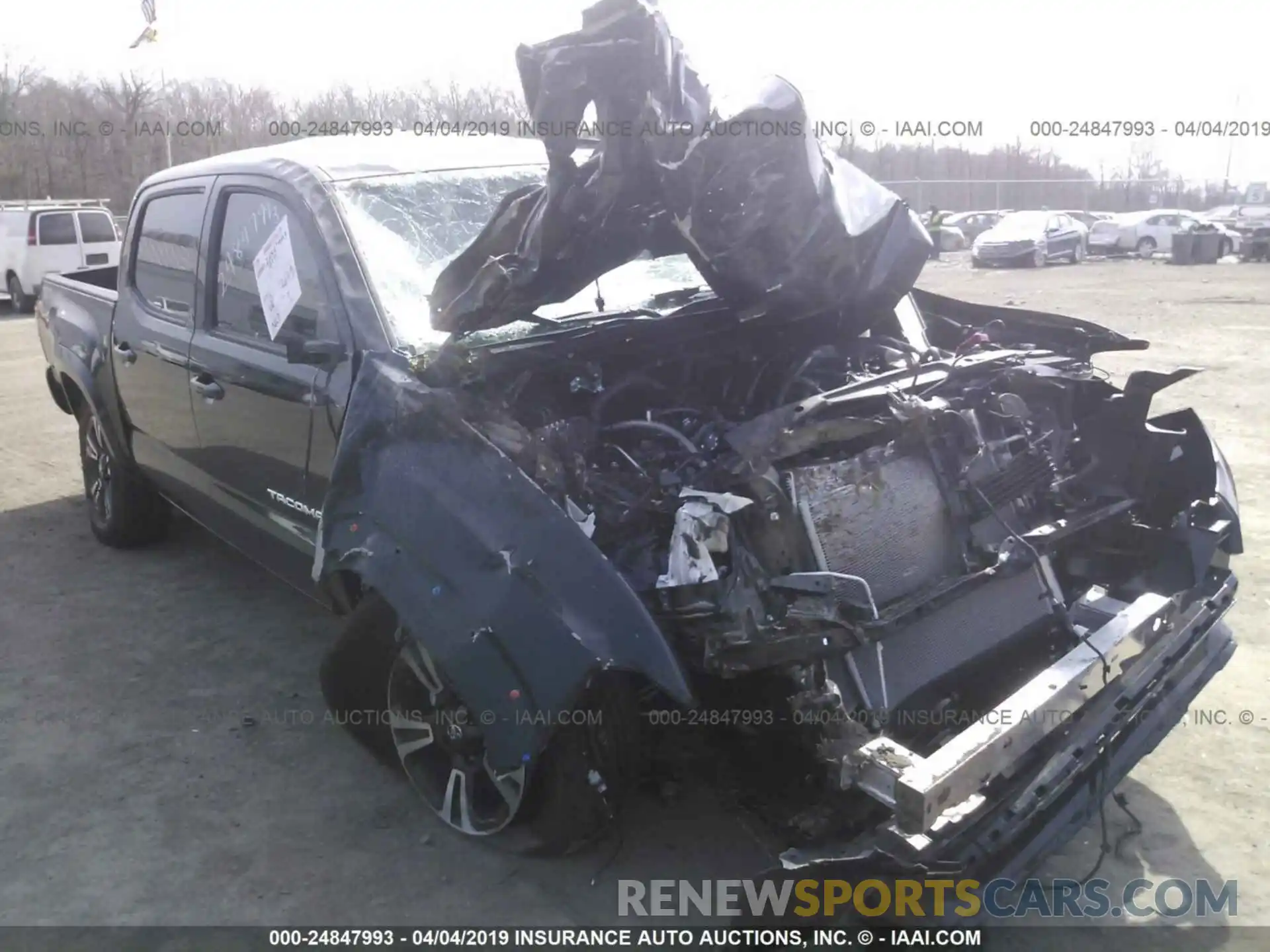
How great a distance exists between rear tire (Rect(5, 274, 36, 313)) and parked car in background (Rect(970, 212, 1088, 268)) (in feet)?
64.8

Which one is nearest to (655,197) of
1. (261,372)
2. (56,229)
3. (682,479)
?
(682,479)

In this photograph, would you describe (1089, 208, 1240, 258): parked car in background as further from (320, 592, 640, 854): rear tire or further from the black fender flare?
(320, 592, 640, 854): rear tire

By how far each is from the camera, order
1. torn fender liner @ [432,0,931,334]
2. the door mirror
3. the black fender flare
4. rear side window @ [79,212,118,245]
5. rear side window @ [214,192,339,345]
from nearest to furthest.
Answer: torn fender liner @ [432,0,931,334] < the door mirror < rear side window @ [214,192,339,345] < the black fender flare < rear side window @ [79,212,118,245]

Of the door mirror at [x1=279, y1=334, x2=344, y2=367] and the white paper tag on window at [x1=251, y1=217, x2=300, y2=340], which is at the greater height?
the white paper tag on window at [x1=251, y1=217, x2=300, y2=340]

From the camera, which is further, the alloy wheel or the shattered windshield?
the alloy wheel

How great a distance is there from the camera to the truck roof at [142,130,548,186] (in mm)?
3615

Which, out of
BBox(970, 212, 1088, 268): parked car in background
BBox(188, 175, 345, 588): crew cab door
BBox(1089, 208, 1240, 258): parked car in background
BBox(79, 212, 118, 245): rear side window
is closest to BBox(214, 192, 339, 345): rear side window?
BBox(188, 175, 345, 588): crew cab door

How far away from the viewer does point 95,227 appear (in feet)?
58.9

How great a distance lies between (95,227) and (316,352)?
1742 centimetres

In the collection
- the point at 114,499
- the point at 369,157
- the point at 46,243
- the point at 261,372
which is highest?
the point at 369,157

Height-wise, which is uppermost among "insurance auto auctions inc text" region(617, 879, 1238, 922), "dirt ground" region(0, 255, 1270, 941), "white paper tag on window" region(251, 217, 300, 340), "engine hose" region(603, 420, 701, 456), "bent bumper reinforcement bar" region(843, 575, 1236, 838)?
"white paper tag on window" region(251, 217, 300, 340)

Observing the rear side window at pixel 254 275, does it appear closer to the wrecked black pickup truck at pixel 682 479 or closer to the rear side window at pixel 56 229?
the wrecked black pickup truck at pixel 682 479

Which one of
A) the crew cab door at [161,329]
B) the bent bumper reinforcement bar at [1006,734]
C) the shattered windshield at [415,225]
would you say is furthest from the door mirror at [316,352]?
the bent bumper reinforcement bar at [1006,734]

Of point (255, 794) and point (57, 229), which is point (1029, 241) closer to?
point (57, 229)
